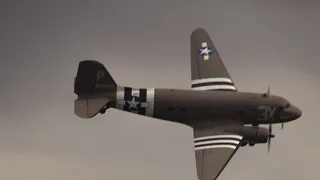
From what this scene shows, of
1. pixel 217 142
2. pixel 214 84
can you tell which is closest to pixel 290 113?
pixel 214 84

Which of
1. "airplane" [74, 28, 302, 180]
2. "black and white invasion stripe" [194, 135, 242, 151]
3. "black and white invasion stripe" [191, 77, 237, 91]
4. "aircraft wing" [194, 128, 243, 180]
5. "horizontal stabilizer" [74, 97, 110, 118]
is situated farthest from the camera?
"black and white invasion stripe" [191, 77, 237, 91]

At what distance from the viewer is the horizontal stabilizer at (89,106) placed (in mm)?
34688

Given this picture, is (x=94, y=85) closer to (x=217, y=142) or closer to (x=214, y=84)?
(x=214, y=84)

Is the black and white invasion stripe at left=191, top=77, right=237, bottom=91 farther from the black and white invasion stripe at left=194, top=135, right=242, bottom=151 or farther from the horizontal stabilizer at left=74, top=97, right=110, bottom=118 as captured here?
the horizontal stabilizer at left=74, top=97, right=110, bottom=118

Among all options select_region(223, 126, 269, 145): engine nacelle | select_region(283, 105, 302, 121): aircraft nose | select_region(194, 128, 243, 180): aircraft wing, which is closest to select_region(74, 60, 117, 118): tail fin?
select_region(194, 128, 243, 180): aircraft wing

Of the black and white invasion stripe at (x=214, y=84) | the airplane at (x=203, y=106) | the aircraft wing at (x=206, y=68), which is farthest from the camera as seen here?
the aircraft wing at (x=206, y=68)

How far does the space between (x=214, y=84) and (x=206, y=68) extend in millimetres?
1270

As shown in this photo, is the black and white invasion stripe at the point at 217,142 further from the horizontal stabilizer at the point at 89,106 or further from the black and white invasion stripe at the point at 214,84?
the horizontal stabilizer at the point at 89,106

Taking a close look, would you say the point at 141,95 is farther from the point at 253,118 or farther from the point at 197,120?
the point at 253,118

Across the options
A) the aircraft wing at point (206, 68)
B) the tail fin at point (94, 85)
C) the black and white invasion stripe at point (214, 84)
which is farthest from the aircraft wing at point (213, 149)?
the tail fin at point (94, 85)

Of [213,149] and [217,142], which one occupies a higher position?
[217,142]

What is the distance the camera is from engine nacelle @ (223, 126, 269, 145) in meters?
34.5

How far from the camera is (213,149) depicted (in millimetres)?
33594

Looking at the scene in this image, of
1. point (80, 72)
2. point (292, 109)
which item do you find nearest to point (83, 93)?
point (80, 72)
